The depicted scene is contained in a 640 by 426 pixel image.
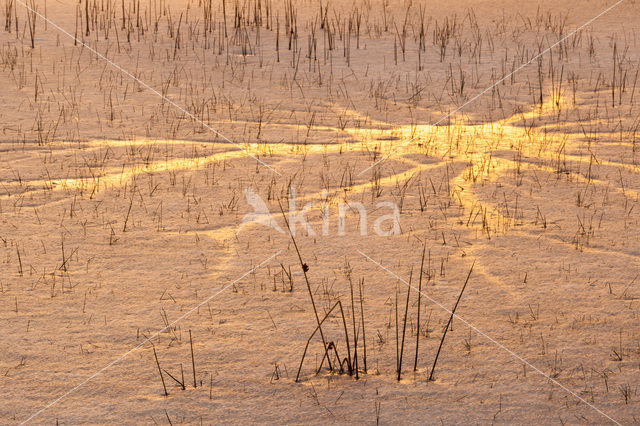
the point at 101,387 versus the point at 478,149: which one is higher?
the point at 478,149

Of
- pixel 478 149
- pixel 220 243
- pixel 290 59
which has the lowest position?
pixel 220 243

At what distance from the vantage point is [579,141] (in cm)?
601

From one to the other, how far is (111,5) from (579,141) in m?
7.41

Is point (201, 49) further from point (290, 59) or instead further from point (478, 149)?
point (478, 149)

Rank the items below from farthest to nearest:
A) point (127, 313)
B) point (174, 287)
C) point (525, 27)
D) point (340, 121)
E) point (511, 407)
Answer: point (525, 27), point (340, 121), point (174, 287), point (127, 313), point (511, 407)

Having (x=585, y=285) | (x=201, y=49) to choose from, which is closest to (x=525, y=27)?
(x=201, y=49)

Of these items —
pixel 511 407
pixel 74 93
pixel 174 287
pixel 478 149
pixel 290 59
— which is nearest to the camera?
pixel 511 407

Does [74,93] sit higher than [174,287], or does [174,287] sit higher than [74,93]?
[74,93]

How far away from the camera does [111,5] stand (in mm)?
10852

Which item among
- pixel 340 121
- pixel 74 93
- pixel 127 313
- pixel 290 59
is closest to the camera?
pixel 127 313

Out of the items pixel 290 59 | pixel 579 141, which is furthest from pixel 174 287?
pixel 290 59

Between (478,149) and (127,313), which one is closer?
(127,313)

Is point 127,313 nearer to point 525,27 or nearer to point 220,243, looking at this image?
point 220,243

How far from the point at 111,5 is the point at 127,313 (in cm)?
840
